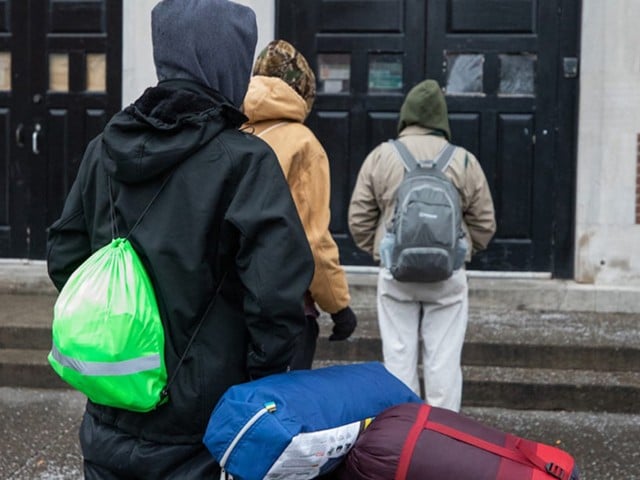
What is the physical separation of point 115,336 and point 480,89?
6177 mm

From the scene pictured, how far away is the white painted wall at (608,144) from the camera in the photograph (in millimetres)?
8031

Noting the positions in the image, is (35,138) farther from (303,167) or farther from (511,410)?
(303,167)

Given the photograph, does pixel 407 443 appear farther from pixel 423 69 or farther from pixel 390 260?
pixel 423 69

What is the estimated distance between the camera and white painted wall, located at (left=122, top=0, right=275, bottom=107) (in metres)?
8.32

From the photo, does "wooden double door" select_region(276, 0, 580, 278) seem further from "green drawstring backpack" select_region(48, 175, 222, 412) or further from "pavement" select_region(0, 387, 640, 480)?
"green drawstring backpack" select_region(48, 175, 222, 412)

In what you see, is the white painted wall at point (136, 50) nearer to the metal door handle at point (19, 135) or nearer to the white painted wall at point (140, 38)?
the white painted wall at point (140, 38)

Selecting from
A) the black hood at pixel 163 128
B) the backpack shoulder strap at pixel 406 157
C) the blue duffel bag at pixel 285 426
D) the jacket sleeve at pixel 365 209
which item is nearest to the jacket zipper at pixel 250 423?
the blue duffel bag at pixel 285 426

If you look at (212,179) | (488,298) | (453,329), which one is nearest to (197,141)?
(212,179)

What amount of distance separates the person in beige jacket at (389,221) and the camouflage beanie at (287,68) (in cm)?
144

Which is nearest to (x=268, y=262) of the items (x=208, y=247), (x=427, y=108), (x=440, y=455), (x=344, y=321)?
(x=208, y=247)

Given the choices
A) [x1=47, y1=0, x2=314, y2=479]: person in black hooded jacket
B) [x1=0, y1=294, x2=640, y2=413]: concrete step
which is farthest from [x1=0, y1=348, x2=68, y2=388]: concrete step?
[x1=47, y1=0, x2=314, y2=479]: person in black hooded jacket

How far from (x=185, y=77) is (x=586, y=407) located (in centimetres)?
438

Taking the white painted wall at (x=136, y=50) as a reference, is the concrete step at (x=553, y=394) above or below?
below

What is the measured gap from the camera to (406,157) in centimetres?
536
